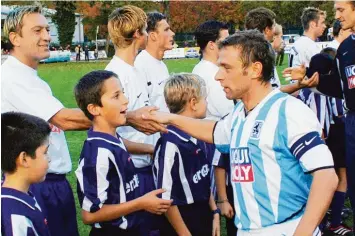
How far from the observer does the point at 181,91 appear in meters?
4.32

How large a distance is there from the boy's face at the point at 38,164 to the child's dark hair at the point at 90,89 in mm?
601

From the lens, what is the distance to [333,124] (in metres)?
6.88

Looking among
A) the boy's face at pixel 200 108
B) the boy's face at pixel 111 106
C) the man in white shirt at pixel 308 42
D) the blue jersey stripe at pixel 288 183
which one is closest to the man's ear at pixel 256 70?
the blue jersey stripe at pixel 288 183

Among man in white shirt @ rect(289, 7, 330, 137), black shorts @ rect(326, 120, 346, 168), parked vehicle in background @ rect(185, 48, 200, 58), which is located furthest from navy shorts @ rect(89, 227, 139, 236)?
parked vehicle in background @ rect(185, 48, 200, 58)

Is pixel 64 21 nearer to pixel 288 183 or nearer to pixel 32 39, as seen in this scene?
pixel 32 39

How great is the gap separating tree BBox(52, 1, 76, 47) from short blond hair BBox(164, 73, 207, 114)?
56.8m

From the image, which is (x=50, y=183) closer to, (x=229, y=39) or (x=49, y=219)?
(x=49, y=219)

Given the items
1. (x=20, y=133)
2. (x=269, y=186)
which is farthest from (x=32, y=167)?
(x=269, y=186)

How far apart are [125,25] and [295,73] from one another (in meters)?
1.44

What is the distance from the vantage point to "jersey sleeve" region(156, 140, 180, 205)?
4.18 metres

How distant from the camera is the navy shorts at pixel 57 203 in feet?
12.9

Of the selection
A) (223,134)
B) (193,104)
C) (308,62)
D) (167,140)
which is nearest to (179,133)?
(167,140)

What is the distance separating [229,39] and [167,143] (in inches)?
49.0

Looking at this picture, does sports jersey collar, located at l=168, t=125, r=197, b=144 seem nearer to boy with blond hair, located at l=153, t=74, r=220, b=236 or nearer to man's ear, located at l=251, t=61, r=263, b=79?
boy with blond hair, located at l=153, t=74, r=220, b=236
